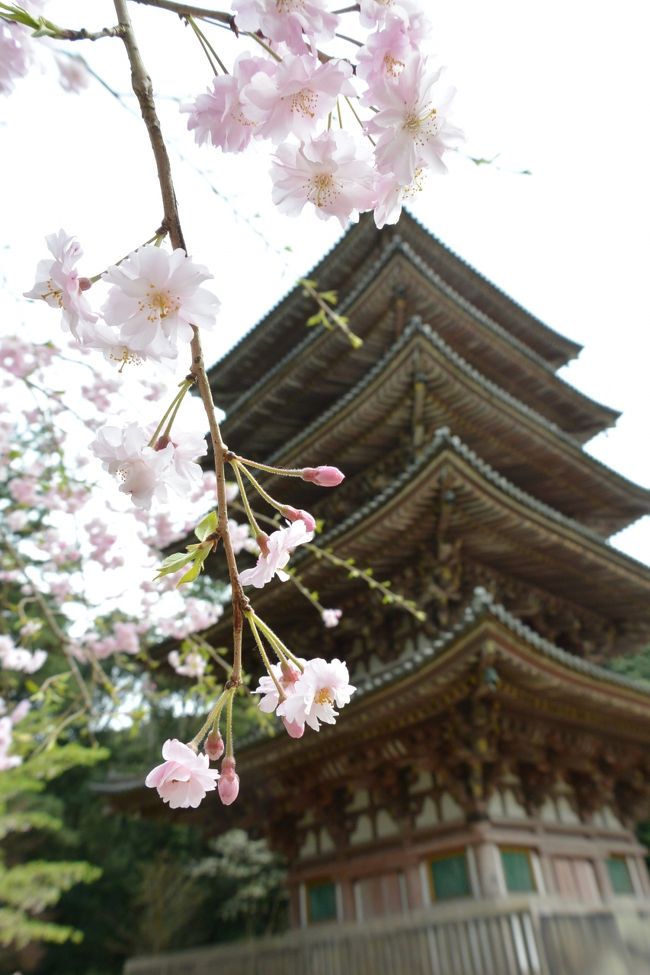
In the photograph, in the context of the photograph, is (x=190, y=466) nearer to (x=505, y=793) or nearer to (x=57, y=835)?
(x=505, y=793)

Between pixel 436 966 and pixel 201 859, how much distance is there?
1268 cm

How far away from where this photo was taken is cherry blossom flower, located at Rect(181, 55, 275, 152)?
1154 millimetres

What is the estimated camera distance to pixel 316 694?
1072 mm

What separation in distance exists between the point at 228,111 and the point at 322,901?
6896 millimetres

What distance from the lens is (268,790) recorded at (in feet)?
21.8

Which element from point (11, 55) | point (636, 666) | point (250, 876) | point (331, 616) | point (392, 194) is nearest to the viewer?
point (392, 194)

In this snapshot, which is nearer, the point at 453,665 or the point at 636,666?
the point at 453,665

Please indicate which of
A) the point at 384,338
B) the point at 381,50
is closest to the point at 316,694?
the point at 381,50

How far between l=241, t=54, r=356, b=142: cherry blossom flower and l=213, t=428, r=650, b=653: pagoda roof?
4.19 m

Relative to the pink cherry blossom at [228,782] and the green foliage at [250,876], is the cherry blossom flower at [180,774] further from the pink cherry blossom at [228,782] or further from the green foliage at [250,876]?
the green foliage at [250,876]

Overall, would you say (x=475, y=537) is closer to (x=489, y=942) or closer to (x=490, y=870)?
(x=490, y=870)

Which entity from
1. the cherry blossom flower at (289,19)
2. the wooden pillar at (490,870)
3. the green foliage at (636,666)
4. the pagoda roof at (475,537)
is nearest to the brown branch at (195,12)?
the cherry blossom flower at (289,19)

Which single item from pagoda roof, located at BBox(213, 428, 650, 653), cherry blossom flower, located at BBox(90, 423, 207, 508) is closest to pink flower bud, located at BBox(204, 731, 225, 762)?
cherry blossom flower, located at BBox(90, 423, 207, 508)

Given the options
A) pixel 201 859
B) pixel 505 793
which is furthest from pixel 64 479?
pixel 201 859
